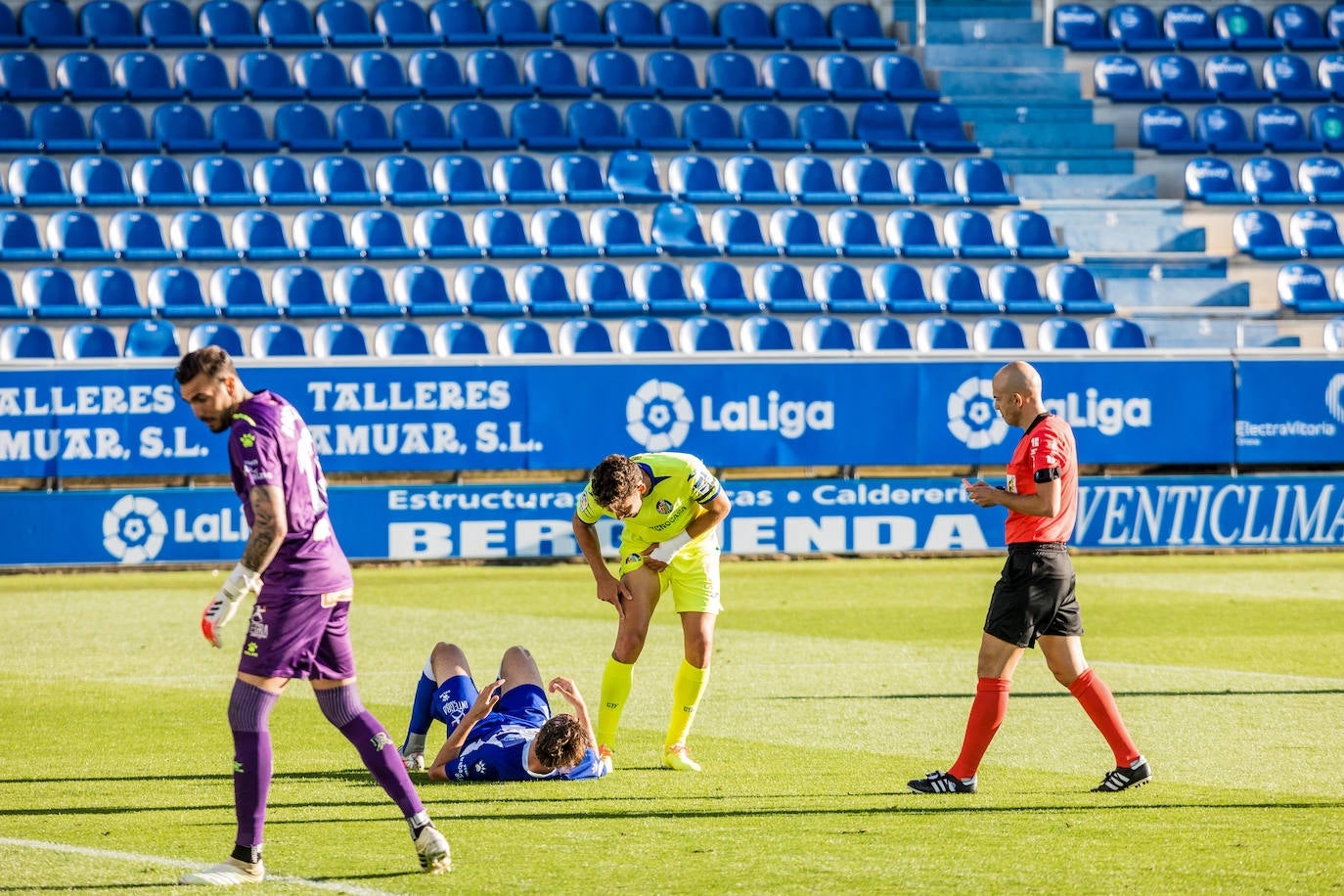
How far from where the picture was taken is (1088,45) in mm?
25750

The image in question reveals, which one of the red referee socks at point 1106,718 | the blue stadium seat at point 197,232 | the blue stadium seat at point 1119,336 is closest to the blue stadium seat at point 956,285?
the blue stadium seat at point 1119,336

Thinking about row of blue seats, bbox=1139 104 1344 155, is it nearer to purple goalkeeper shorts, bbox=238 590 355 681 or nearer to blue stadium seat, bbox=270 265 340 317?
blue stadium seat, bbox=270 265 340 317

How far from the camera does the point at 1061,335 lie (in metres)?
20.5

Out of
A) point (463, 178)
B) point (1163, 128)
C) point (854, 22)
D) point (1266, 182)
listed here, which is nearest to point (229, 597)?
point (463, 178)

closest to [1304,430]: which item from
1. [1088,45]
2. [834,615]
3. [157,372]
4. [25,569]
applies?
[834,615]

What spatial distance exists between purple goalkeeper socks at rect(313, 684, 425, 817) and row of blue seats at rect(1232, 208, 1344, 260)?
19419 millimetres

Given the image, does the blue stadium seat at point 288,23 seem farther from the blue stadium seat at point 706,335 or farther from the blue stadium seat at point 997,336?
the blue stadium seat at point 997,336

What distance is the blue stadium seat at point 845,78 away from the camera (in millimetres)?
24234

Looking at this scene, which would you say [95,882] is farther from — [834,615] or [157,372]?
[157,372]

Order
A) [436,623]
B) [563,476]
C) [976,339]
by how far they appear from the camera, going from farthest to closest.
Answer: [976,339], [563,476], [436,623]

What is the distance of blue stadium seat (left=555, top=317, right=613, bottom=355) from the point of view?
753 inches

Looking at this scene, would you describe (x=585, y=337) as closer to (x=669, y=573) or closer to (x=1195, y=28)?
(x=669, y=573)

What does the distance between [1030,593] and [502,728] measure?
2.61m

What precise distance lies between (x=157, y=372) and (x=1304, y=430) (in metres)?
12.7
